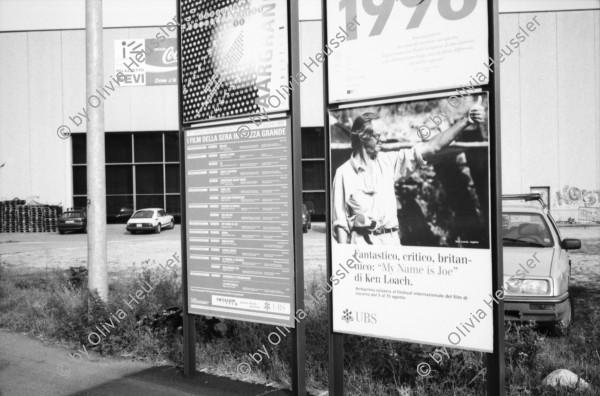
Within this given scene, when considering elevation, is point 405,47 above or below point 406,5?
below

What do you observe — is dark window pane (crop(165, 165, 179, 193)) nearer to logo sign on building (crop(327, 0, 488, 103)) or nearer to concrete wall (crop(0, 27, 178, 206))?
concrete wall (crop(0, 27, 178, 206))

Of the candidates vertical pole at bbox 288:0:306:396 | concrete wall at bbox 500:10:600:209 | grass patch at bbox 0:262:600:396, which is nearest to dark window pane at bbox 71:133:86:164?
concrete wall at bbox 500:10:600:209

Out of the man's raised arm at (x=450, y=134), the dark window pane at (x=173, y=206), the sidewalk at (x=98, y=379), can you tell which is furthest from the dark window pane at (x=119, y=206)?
the man's raised arm at (x=450, y=134)

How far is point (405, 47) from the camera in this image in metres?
4.28

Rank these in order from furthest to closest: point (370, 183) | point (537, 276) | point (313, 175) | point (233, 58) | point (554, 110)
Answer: point (313, 175) < point (554, 110) < point (537, 276) < point (233, 58) < point (370, 183)

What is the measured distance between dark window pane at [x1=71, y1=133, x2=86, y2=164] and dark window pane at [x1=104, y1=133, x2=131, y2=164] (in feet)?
5.03

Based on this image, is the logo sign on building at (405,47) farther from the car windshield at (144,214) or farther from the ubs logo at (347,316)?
the car windshield at (144,214)

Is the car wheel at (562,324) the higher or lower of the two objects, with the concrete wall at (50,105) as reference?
lower

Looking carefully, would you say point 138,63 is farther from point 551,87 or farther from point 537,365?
point 537,365

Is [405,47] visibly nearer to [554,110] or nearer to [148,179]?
[554,110]

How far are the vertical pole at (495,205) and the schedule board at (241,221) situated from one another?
5.83 feet

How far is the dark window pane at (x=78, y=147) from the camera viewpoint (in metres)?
37.1

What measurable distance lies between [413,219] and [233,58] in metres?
2.45

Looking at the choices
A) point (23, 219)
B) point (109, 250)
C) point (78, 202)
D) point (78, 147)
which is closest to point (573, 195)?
point (109, 250)
